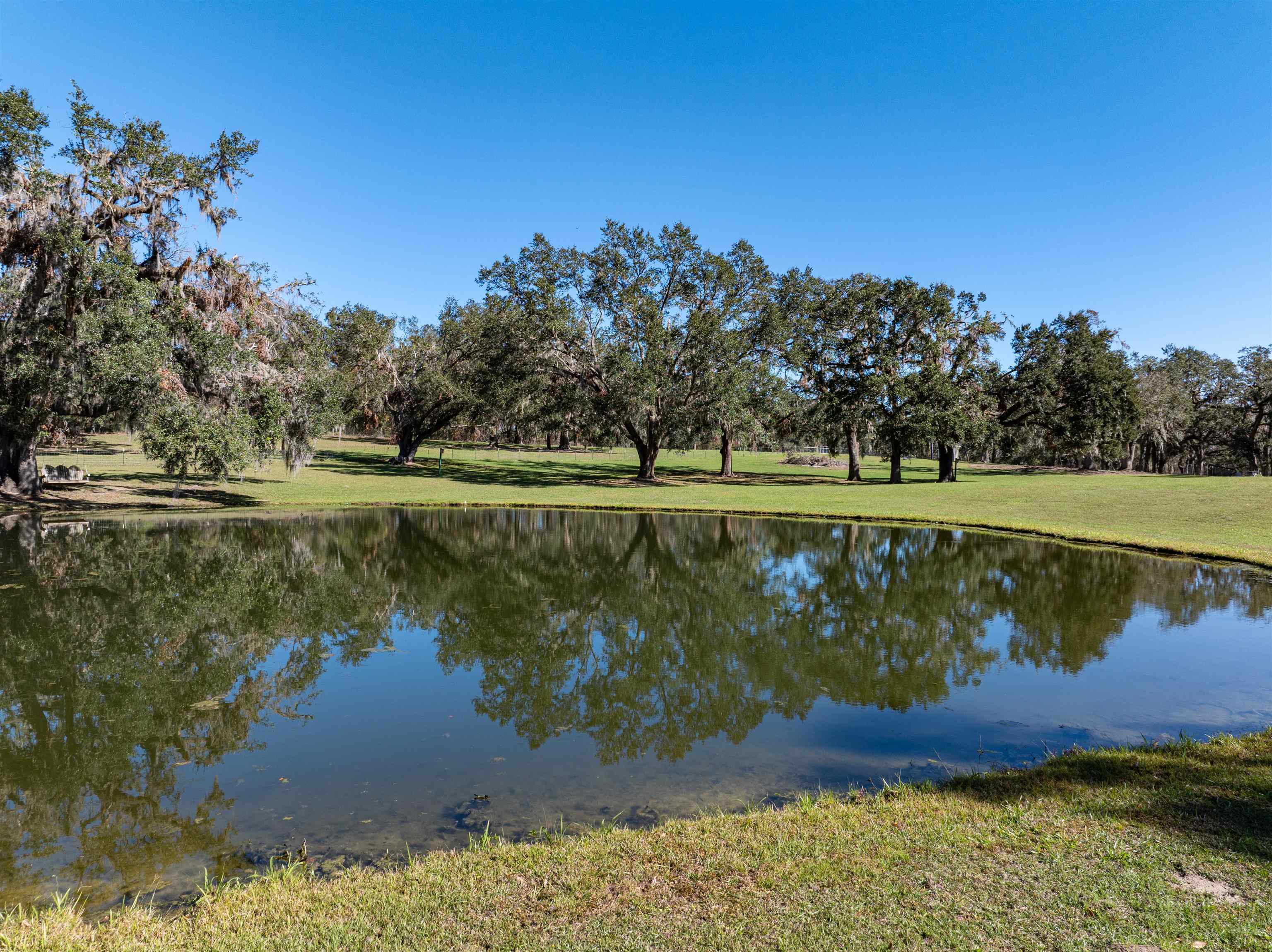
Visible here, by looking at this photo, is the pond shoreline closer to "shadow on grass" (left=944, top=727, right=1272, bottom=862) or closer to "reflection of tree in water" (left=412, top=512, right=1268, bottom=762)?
"reflection of tree in water" (left=412, top=512, right=1268, bottom=762)

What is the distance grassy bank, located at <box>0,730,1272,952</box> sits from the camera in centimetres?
374

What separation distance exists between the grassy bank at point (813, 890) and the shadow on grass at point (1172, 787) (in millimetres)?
25

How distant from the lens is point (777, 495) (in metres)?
38.2

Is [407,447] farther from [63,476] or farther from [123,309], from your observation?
[123,309]

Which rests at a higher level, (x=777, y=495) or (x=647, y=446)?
(x=647, y=446)

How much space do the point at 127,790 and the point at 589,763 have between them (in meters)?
3.79

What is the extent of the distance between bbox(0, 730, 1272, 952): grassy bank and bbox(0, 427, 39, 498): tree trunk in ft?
96.2

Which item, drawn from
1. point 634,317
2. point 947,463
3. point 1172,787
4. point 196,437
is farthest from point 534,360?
point 1172,787

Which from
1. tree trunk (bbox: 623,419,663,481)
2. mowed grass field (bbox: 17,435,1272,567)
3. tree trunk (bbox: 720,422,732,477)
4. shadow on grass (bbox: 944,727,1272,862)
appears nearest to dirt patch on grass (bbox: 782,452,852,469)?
mowed grass field (bbox: 17,435,1272,567)

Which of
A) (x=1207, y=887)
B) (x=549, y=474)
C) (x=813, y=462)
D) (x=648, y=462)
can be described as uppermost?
(x=648, y=462)

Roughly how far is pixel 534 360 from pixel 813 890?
128 feet

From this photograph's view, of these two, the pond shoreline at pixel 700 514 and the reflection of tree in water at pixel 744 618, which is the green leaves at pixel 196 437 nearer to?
the pond shoreline at pixel 700 514

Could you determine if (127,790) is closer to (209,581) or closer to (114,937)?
(114,937)

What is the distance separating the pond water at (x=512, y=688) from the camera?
216 inches
